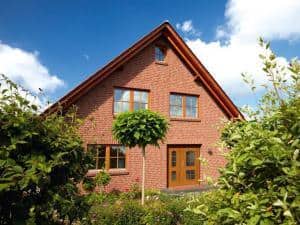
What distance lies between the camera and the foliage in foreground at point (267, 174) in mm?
1999

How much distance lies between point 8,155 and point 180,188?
16.3 metres

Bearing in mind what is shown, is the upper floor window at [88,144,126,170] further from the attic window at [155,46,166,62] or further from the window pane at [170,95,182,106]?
the attic window at [155,46,166,62]

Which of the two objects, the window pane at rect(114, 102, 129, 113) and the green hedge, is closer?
the green hedge

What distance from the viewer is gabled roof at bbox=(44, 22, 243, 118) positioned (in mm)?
15180

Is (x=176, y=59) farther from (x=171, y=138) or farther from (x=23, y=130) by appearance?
(x=23, y=130)

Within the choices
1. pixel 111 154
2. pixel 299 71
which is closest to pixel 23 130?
pixel 299 71

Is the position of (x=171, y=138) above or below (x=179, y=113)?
below

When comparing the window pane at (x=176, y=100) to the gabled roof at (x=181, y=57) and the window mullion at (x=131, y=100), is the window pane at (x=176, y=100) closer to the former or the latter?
the gabled roof at (x=181, y=57)

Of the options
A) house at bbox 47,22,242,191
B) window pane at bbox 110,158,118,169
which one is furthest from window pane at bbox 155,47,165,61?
window pane at bbox 110,158,118,169

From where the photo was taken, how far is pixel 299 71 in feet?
7.52

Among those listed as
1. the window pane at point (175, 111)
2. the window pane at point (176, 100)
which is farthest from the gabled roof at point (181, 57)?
the window pane at point (175, 111)

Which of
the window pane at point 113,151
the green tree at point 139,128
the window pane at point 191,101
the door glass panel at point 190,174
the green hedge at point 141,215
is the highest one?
the window pane at point 191,101

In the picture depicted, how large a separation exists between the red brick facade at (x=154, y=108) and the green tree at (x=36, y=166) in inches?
451

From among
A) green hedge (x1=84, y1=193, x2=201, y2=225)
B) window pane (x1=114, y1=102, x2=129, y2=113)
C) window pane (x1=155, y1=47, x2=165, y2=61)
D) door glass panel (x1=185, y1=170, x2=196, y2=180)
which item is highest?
window pane (x1=155, y1=47, x2=165, y2=61)
